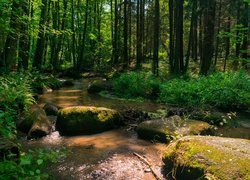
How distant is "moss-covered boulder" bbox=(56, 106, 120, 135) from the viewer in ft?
28.0

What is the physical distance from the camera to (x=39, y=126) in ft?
27.4

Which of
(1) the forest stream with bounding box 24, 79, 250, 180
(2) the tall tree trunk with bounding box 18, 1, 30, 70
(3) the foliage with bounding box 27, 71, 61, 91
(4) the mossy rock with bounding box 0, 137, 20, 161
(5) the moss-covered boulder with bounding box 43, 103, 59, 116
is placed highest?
(2) the tall tree trunk with bounding box 18, 1, 30, 70

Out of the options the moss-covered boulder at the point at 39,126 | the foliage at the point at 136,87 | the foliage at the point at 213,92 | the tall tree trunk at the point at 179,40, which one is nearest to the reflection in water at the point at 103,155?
the moss-covered boulder at the point at 39,126

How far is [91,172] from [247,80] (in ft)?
31.5

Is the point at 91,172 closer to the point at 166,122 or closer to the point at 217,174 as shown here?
the point at 217,174

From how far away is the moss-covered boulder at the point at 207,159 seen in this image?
4359 millimetres

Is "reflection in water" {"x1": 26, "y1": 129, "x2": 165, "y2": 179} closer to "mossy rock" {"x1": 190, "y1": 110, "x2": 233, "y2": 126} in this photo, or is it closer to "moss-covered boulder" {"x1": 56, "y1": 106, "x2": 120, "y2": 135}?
"moss-covered boulder" {"x1": 56, "y1": 106, "x2": 120, "y2": 135}

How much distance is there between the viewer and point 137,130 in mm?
8312

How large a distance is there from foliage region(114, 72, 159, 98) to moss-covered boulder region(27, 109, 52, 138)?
6.78m

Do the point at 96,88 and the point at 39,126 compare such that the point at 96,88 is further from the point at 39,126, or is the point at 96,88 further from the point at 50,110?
the point at 39,126

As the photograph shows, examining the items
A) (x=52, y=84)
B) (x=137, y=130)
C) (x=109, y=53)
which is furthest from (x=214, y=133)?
(x=109, y=53)

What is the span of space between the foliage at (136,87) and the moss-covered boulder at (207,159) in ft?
30.8

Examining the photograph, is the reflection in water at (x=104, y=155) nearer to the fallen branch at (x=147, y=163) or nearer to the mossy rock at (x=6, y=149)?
the fallen branch at (x=147, y=163)

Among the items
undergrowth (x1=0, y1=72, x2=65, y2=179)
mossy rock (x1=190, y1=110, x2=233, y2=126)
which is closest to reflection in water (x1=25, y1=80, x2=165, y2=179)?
undergrowth (x1=0, y1=72, x2=65, y2=179)
